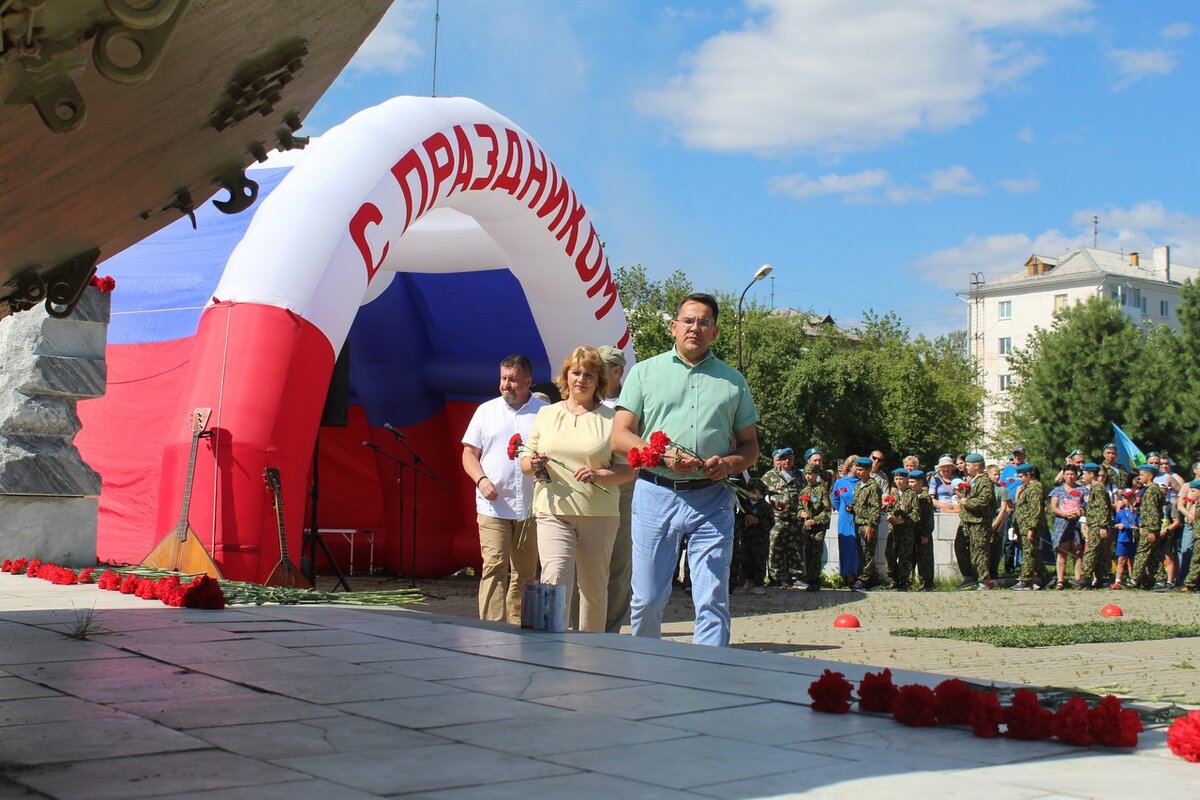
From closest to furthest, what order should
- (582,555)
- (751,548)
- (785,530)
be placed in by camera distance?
1. (582,555)
2. (751,548)
3. (785,530)

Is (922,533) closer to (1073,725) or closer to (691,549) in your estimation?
(691,549)

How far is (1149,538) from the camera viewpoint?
656 inches

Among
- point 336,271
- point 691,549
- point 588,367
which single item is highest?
point 336,271

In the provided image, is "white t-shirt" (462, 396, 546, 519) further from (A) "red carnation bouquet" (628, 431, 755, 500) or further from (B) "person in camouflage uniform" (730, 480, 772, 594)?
(B) "person in camouflage uniform" (730, 480, 772, 594)

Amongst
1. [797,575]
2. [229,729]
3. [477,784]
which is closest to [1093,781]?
[477,784]

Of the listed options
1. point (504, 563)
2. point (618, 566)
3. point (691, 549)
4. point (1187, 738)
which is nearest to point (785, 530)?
point (618, 566)

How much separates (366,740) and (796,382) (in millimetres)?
52229

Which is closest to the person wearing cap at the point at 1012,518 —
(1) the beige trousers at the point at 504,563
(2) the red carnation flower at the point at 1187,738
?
(1) the beige trousers at the point at 504,563

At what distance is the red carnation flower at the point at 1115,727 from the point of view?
11.6 feet

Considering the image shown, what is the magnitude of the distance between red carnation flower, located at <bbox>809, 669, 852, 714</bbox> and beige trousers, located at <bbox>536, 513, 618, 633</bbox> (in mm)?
2870

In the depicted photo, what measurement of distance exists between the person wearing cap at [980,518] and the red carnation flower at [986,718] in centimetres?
1340

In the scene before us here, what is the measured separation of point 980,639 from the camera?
30.3 ft

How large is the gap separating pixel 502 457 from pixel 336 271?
9.55ft

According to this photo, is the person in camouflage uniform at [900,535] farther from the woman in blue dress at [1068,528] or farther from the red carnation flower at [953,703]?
the red carnation flower at [953,703]
